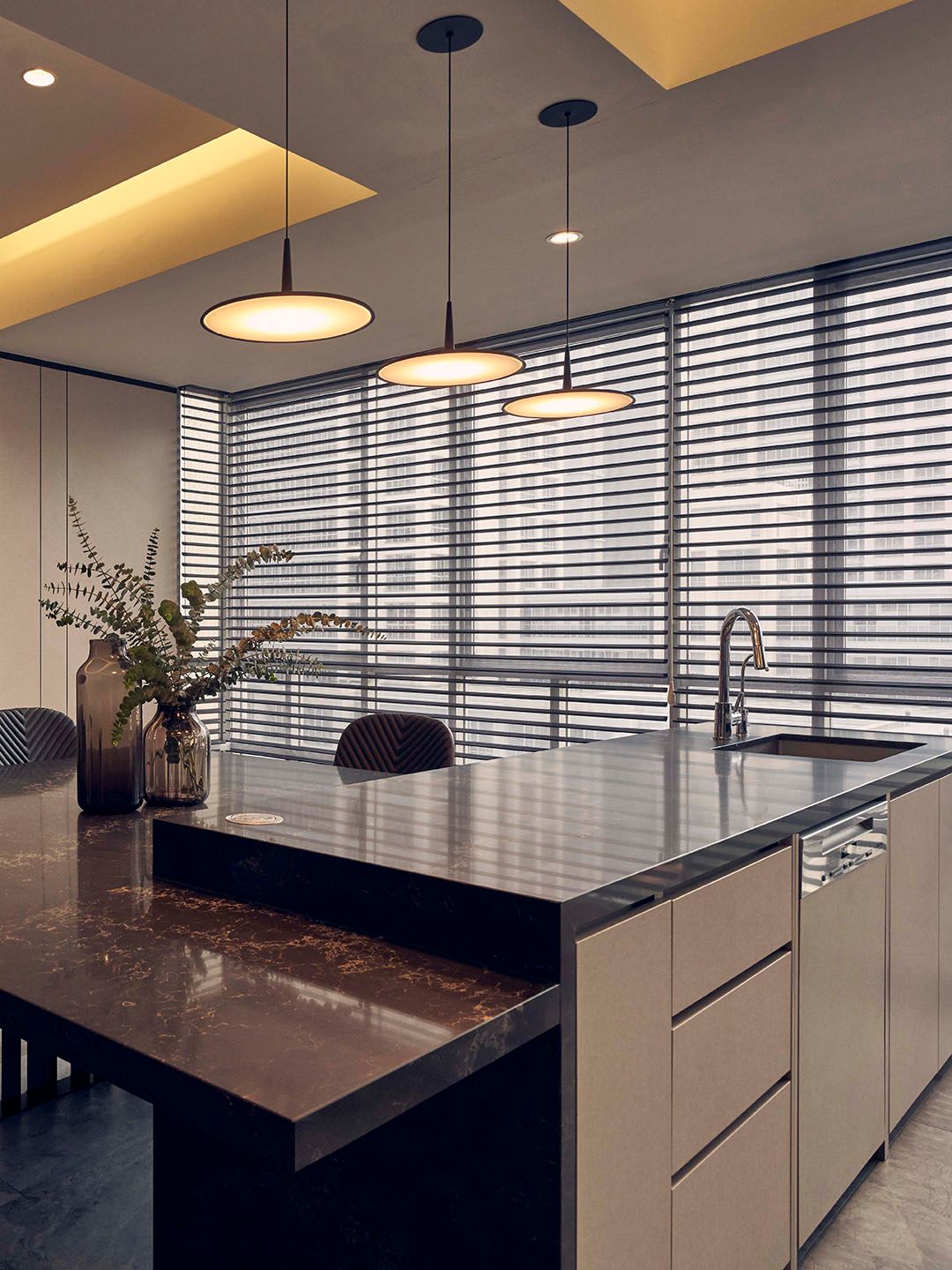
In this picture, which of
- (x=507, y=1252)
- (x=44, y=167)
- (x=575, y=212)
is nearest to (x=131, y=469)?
(x=44, y=167)

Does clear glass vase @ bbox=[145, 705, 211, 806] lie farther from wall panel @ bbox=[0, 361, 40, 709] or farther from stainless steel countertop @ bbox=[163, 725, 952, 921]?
wall panel @ bbox=[0, 361, 40, 709]

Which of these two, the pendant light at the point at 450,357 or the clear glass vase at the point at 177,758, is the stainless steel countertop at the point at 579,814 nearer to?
the clear glass vase at the point at 177,758

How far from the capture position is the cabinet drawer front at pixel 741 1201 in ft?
4.42

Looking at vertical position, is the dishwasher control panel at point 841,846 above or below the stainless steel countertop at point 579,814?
below

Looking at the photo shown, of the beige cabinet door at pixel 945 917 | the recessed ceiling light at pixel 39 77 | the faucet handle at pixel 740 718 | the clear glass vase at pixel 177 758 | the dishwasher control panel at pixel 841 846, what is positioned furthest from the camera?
the faucet handle at pixel 740 718

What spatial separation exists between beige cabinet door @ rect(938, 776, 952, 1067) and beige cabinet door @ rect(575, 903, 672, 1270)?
135cm

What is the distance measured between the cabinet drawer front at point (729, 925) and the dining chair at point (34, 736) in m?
2.22

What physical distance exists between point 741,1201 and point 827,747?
144 cm

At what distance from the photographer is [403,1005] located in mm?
995

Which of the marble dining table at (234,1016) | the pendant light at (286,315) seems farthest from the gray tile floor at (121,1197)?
the pendant light at (286,315)

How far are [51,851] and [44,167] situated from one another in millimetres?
2406

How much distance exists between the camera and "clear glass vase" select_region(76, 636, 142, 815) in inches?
77.9

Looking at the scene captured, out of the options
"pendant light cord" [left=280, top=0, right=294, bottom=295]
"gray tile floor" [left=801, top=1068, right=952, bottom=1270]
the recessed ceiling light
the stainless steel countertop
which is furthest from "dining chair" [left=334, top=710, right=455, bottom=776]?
the recessed ceiling light

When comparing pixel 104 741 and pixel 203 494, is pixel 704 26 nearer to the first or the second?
pixel 104 741
